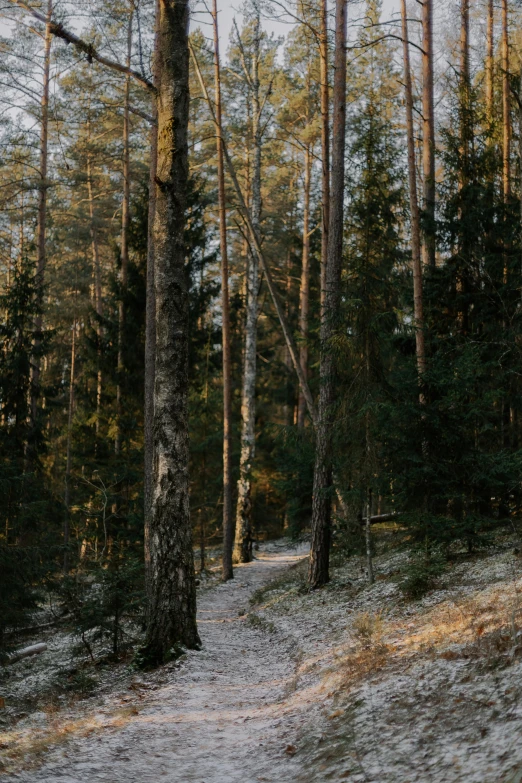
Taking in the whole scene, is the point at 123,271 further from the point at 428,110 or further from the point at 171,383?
the point at 171,383

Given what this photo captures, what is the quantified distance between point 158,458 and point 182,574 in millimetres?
1542

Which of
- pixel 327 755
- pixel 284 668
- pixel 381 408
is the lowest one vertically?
pixel 284 668

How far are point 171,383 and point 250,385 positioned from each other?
12.5 meters

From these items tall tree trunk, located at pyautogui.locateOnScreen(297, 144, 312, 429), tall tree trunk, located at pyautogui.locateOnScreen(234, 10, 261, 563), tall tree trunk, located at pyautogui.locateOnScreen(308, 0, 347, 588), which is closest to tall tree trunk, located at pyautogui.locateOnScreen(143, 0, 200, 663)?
tall tree trunk, located at pyautogui.locateOnScreen(308, 0, 347, 588)

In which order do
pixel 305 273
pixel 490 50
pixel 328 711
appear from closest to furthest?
pixel 328 711
pixel 490 50
pixel 305 273

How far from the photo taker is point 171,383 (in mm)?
8305

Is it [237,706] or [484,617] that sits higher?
[484,617]

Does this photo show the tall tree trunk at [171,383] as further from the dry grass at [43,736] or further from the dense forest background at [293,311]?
the dry grass at [43,736]

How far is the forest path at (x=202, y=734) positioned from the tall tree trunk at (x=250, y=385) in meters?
11.9

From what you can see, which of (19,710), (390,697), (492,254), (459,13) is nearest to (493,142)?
(492,254)

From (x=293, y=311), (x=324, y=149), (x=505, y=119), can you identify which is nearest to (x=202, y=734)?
(x=324, y=149)

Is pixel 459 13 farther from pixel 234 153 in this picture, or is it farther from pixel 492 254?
pixel 492 254

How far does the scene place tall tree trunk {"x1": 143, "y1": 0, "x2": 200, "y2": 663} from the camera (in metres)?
7.93

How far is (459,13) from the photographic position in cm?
1881
